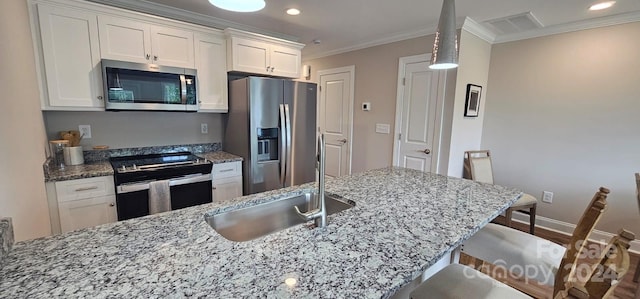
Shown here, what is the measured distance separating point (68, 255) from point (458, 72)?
329 centimetres

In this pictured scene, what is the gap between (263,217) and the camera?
140cm

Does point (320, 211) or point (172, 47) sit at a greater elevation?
point (172, 47)

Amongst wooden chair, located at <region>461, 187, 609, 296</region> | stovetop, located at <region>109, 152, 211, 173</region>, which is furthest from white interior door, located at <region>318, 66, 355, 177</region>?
wooden chair, located at <region>461, 187, 609, 296</region>

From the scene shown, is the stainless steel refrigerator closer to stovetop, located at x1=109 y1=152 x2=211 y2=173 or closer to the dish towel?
stovetop, located at x1=109 y1=152 x2=211 y2=173

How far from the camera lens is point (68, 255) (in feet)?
2.73

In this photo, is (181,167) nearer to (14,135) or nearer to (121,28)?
(14,135)

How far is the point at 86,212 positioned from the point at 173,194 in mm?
593

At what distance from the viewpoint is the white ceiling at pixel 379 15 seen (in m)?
2.40

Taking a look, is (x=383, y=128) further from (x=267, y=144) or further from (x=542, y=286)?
(x=542, y=286)

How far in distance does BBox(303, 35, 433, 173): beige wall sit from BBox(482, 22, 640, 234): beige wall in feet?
→ 3.91

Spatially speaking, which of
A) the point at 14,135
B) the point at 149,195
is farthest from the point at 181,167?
the point at 14,135

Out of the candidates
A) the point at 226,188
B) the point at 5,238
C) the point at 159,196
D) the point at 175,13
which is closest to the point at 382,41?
the point at 175,13

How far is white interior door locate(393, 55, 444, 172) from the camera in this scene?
3174 mm

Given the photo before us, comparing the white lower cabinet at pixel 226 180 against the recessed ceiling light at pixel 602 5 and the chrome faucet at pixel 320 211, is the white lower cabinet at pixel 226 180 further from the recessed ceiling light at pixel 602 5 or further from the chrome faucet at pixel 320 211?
the recessed ceiling light at pixel 602 5
